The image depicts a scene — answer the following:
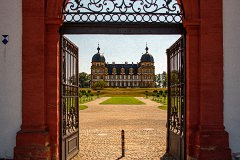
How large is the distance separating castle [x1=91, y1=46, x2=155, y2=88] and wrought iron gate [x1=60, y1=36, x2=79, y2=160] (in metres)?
107

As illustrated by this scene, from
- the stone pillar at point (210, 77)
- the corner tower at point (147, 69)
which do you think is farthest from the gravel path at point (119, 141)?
the corner tower at point (147, 69)

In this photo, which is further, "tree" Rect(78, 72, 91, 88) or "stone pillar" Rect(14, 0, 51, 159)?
"tree" Rect(78, 72, 91, 88)

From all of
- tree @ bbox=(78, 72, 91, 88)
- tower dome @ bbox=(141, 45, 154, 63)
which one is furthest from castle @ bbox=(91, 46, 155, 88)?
tree @ bbox=(78, 72, 91, 88)

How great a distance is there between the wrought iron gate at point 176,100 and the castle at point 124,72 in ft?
352

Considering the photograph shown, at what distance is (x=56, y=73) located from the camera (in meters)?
7.59

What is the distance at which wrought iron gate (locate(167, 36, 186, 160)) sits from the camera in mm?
8078

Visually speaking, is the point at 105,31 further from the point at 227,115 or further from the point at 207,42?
the point at 227,115

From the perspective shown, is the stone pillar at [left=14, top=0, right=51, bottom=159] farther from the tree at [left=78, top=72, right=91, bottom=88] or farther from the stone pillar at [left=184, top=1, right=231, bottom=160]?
the tree at [left=78, top=72, right=91, bottom=88]

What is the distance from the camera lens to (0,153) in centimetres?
761

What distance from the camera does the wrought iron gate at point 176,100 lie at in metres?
8.08

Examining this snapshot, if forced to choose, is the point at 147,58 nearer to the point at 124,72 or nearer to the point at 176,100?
the point at 124,72

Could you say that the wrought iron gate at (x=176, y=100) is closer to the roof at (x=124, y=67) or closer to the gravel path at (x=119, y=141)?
the gravel path at (x=119, y=141)

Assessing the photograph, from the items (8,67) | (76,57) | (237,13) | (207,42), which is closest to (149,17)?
(207,42)

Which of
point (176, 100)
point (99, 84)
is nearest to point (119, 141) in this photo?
point (176, 100)
